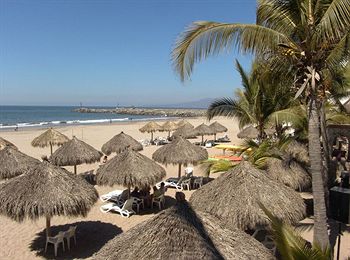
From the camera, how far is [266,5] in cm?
611

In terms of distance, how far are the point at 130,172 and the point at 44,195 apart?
9.87 feet

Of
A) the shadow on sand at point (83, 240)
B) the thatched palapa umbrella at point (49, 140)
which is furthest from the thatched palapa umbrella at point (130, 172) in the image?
the thatched palapa umbrella at point (49, 140)

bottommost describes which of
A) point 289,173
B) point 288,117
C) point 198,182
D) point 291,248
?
point 198,182

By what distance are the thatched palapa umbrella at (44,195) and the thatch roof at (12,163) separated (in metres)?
3.55

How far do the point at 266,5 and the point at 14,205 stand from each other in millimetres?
5944

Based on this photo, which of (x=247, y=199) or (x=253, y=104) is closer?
(x=247, y=199)

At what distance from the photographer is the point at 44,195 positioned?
6848 millimetres

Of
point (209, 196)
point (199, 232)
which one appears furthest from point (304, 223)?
point (199, 232)

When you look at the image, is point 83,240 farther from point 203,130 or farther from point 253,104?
point 203,130

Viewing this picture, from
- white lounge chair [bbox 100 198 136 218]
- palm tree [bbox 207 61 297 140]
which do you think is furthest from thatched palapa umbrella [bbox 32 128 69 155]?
palm tree [bbox 207 61 297 140]

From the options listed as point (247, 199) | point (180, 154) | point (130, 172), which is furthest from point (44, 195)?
point (180, 154)

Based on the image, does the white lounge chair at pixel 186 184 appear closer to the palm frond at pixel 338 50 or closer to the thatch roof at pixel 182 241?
the palm frond at pixel 338 50

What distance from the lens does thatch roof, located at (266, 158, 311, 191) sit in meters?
9.84

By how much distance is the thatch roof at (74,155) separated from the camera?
40.8 feet
